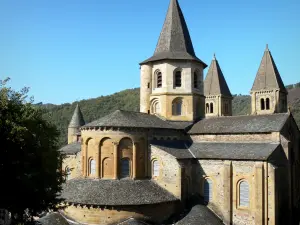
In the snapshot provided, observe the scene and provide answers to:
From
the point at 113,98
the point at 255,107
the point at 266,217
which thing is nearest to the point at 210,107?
the point at 255,107

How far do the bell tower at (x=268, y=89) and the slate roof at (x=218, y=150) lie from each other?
24.8 m

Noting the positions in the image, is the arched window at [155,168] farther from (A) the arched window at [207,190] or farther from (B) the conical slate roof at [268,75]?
(B) the conical slate roof at [268,75]

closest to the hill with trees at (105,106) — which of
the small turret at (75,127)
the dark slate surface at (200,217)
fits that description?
the small turret at (75,127)

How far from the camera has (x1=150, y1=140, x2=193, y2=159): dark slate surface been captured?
1141 inches

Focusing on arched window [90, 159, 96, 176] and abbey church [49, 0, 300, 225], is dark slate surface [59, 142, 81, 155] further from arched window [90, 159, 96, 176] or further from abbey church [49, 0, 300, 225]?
arched window [90, 159, 96, 176]

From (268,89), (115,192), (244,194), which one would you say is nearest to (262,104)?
(268,89)

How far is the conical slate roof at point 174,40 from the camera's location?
35.0m

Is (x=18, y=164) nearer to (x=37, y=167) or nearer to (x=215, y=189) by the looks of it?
(x=37, y=167)

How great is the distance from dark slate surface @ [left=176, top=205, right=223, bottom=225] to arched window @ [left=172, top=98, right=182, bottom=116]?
10279mm

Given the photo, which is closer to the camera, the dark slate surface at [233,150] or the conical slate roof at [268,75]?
the dark slate surface at [233,150]

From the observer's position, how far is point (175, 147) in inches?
1206

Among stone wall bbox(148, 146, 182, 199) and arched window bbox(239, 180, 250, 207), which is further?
stone wall bbox(148, 146, 182, 199)

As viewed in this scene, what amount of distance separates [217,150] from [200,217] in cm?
611

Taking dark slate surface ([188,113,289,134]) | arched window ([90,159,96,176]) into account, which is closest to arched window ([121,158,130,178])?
arched window ([90,159,96,176])
